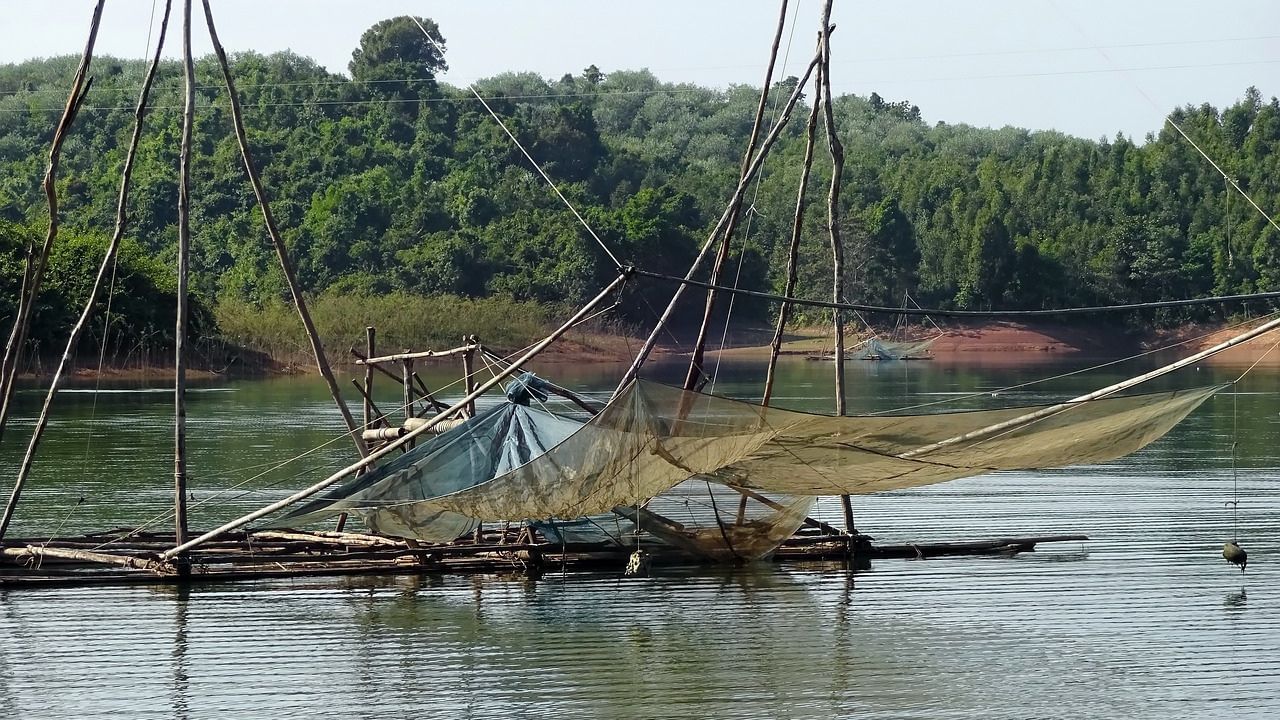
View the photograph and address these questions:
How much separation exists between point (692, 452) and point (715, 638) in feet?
3.93

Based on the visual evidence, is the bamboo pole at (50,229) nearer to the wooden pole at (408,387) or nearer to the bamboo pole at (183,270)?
the bamboo pole at (183,270)

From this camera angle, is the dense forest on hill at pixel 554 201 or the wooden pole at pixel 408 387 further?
the dense forest on hill at pixel 554 201

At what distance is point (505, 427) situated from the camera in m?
11.2

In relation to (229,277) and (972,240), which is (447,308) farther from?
(972,240)

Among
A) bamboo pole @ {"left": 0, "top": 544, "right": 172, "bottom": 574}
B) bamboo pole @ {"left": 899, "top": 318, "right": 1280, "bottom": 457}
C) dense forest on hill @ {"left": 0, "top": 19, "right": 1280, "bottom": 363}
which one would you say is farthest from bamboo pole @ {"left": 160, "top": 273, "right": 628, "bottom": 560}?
dense forest on hill @ {"left": 0, "top": 19, "right": 1280, "bottom": 363}

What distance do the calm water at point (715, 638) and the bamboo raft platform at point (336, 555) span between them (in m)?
0.15

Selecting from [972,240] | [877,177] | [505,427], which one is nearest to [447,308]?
[972,240]

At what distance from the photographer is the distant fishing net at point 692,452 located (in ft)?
32.4

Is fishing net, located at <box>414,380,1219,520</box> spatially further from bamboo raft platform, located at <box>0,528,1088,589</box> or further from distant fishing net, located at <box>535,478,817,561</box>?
distant fishing net, located at <box>535,478,817,561</box>

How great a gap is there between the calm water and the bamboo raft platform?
0.48ft

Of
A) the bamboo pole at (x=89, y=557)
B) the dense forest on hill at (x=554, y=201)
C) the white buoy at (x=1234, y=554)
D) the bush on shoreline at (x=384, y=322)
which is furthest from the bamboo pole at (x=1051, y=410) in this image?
the dense forest on hill at (x=554, y=201)

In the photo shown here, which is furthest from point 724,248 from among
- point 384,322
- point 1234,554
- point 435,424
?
point 384,322

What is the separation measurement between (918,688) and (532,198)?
55.0 meters

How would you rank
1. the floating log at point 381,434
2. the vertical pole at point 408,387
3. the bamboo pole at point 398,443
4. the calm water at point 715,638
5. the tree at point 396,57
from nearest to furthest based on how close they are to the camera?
the calm water at point 715,638, the bamboo pole at point 398,443, the floating log at point 381,434, the vertical pole at point 408,387, the tree at point 396,57
